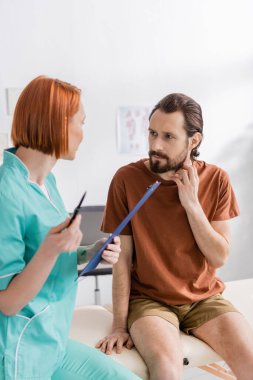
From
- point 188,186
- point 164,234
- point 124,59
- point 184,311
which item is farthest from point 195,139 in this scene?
point 124,59

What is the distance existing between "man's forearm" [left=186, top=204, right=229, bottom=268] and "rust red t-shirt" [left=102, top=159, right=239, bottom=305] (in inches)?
2.1

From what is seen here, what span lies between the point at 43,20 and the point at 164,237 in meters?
1.71

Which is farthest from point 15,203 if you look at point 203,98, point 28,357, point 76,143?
point 203,98

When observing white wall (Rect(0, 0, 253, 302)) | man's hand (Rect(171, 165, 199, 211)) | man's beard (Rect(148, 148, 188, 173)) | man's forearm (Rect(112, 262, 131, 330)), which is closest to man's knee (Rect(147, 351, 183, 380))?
man's forearm (Rect(112, 262, 131, 330))

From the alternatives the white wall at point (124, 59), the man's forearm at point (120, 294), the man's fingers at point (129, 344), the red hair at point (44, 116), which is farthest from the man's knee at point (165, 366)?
the white wall at point (124, 59)

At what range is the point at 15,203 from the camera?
1.06 m

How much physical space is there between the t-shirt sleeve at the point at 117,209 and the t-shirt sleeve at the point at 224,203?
1.01 feet

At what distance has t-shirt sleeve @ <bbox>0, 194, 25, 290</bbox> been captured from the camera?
1034 mm

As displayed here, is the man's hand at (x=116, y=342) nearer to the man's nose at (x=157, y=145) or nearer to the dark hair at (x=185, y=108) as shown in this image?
the man's nose at (x=157, y=145)

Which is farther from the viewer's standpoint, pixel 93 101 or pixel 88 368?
pixel 93 101

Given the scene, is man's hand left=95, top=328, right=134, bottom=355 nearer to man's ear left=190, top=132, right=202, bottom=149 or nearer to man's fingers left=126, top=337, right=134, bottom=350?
man's fingers left=126, top=337, right=134, bottom=350

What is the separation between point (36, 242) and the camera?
1105 mm

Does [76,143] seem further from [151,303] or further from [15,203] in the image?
[151,303]

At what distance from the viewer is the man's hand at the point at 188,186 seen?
169cm
